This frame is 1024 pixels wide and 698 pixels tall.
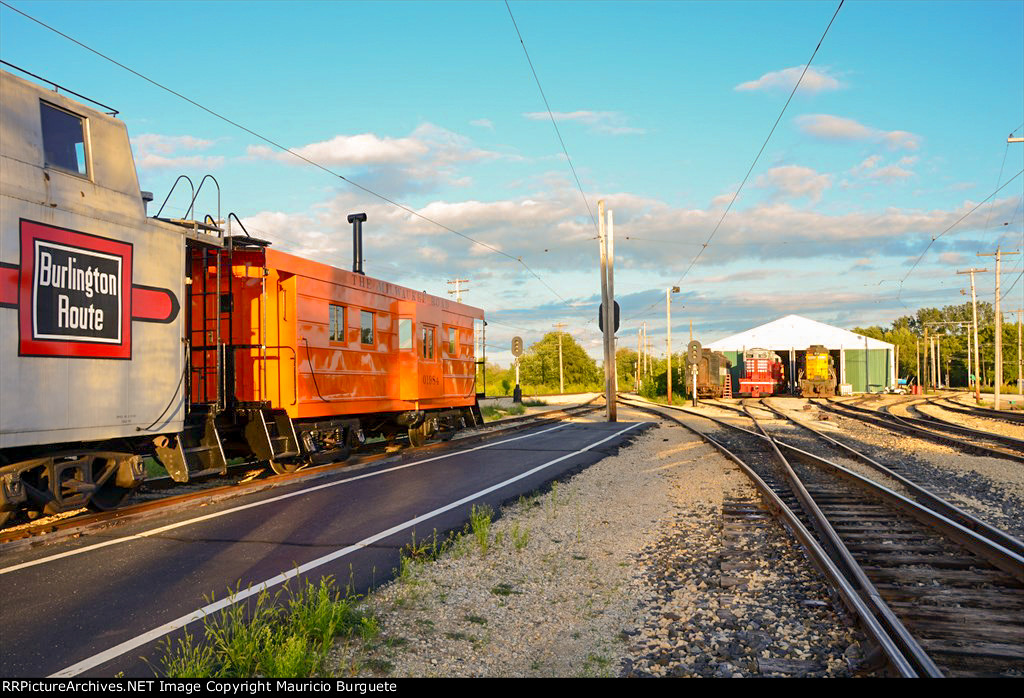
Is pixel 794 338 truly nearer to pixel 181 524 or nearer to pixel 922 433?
pixel 922 433

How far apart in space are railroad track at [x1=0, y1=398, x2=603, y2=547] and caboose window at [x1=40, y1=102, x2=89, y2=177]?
387cm

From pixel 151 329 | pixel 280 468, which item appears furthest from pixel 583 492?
pixel 151 329

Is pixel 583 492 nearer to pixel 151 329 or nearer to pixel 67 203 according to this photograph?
pixel 151 329

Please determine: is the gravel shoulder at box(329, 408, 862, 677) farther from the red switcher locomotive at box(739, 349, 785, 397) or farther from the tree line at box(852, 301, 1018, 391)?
the tree line at box(852, 301, 1018, 391)

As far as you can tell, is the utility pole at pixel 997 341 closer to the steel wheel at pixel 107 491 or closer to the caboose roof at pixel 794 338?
the caboose roof at pixel 794 338

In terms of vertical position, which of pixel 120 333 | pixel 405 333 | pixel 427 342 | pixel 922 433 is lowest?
pixel 922 433

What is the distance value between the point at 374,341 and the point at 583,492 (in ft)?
18.9

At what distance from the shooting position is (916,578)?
21.6 ft

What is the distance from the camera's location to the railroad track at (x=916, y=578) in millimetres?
4734

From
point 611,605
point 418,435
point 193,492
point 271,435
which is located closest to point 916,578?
point 611,605

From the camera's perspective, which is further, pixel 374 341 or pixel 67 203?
pixel 374 341

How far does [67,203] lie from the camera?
753 cm

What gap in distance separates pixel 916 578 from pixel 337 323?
33.5 ft

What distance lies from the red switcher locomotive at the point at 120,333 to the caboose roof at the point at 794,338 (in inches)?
2548
